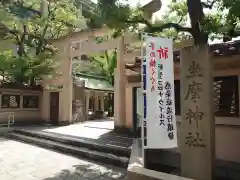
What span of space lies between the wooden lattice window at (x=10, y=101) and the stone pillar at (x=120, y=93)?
856cm

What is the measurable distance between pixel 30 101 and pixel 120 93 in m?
8.81

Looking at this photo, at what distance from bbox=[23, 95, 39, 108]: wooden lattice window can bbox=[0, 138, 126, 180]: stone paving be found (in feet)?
27.1

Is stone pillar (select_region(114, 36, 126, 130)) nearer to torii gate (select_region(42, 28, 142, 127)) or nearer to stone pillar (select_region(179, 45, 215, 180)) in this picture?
torii gate (select_region(42, 28, 142, 127))

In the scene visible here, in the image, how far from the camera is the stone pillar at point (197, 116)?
5.07m

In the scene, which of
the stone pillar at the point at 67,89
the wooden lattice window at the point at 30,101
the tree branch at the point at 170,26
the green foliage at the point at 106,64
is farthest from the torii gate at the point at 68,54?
the tree branch at the point at 170,26

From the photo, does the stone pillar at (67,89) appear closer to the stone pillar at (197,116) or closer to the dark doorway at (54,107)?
the dark doorway at (54,107)

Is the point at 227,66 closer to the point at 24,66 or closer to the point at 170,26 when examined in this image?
the point at 170,26

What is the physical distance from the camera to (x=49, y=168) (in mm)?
7605

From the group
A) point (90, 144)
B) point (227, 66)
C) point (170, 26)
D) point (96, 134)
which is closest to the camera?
point (170, 26)

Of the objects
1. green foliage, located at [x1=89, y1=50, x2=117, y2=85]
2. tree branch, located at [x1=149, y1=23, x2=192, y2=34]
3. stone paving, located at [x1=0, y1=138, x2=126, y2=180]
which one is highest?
green foliage, located at [x1=89, y1=50, x2=117, y2=85]

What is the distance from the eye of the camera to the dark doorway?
18.0 m

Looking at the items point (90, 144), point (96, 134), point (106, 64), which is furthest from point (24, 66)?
point (90, 144)

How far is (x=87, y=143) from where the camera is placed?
986 centimetres

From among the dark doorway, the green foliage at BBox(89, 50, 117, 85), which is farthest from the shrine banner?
the green foliage at BBox(89, 50, 117, 85)
